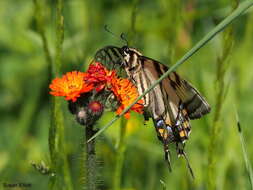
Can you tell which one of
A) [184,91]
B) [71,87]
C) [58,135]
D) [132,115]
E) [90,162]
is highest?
[132,115]

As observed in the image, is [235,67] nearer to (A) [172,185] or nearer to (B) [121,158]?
(A) [172,185]

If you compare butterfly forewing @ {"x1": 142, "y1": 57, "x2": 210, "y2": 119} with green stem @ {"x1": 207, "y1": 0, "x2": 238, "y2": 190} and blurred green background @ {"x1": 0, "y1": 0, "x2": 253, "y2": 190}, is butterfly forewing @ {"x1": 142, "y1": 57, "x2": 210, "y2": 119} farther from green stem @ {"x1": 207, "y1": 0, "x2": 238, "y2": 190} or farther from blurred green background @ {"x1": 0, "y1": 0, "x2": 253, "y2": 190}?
green stem @ {"x1": 207, "y1": 0, "x2": 238, "y2": 190}

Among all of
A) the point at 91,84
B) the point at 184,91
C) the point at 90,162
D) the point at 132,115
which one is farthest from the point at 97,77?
the point at 132,115

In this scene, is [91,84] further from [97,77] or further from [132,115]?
[132,115]

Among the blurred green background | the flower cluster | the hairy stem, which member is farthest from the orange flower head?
the blurred green background

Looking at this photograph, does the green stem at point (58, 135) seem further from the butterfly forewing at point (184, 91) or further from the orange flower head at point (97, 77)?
the butterfly forewing at point (184, 91)

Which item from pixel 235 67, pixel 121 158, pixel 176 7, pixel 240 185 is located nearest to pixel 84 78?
pixel 121 158
